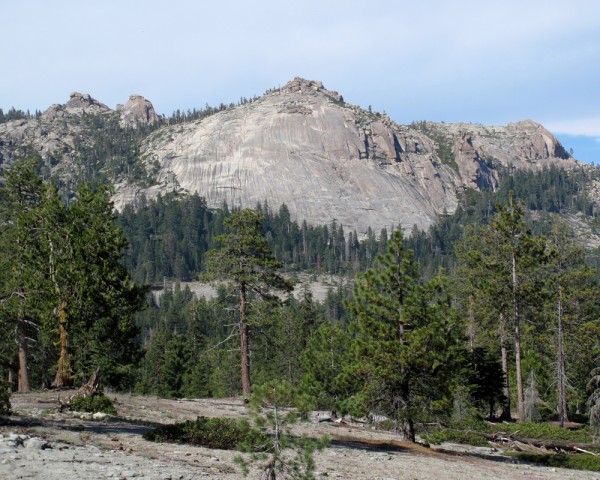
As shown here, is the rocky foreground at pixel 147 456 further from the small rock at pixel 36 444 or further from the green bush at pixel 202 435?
the green bush at pixel 202 435

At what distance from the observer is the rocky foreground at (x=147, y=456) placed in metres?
13.8

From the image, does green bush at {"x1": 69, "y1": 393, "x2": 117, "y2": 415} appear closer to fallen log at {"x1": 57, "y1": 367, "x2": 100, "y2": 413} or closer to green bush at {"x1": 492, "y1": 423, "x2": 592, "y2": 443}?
fallen log at {"x1": 57, "y1": 367, "x2": 100, "y2": 413}

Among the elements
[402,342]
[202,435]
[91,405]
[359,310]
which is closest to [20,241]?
[91,405]

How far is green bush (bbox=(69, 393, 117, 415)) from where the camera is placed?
79.6 ft

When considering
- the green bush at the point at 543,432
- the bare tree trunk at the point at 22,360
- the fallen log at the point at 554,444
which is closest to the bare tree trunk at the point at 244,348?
the bare tree trunk at the point at 22,360

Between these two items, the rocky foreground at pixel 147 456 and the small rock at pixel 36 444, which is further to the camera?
the small rock at pixel 36 444

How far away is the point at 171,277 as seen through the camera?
194m

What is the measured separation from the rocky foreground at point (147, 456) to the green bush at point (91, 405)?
0.63 m

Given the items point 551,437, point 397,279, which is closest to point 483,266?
point 551,437

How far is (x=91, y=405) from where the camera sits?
961 inches

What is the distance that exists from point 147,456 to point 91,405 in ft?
29.8

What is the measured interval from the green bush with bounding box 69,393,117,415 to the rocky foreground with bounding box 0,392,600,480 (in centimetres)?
63

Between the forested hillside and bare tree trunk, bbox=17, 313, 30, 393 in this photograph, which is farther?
bare tree trunk, bbox=17, 313, 30, 393

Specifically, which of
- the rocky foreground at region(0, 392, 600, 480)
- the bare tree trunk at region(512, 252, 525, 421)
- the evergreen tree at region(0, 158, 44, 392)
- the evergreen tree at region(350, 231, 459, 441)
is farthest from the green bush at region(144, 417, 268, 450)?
the bare tree trunk at region(512, 252, 525, 421)
